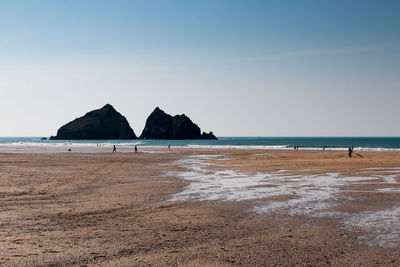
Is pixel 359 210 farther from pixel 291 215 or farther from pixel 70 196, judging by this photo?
pixel 70 196

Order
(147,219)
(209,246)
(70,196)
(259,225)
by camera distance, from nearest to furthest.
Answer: (209,246)
(259,225)
(147,219)
(70,196)

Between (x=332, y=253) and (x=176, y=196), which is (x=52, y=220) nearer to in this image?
(x=176, y=196)

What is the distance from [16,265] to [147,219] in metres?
4.52

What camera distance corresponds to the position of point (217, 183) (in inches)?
776

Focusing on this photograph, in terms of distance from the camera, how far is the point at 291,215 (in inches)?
441

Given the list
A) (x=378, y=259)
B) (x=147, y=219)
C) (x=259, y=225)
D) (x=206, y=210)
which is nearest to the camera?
(x=378, y=259)

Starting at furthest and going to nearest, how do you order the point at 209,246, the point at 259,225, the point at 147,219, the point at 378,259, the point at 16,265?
the point at 147,219, the point at 259,225, the point at 209,246, the point at 378,259, the point at 16,265

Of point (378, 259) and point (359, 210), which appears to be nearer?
point (378, 259)

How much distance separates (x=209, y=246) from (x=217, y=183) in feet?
39.1

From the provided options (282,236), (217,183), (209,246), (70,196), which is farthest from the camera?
(217,183)

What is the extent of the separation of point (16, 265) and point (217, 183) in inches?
551

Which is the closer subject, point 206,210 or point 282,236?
point 282,236

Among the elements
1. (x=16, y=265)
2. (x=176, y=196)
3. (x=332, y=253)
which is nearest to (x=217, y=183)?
(x=176, y=196)

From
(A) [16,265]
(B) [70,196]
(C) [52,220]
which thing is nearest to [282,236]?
(A) [16,265]
